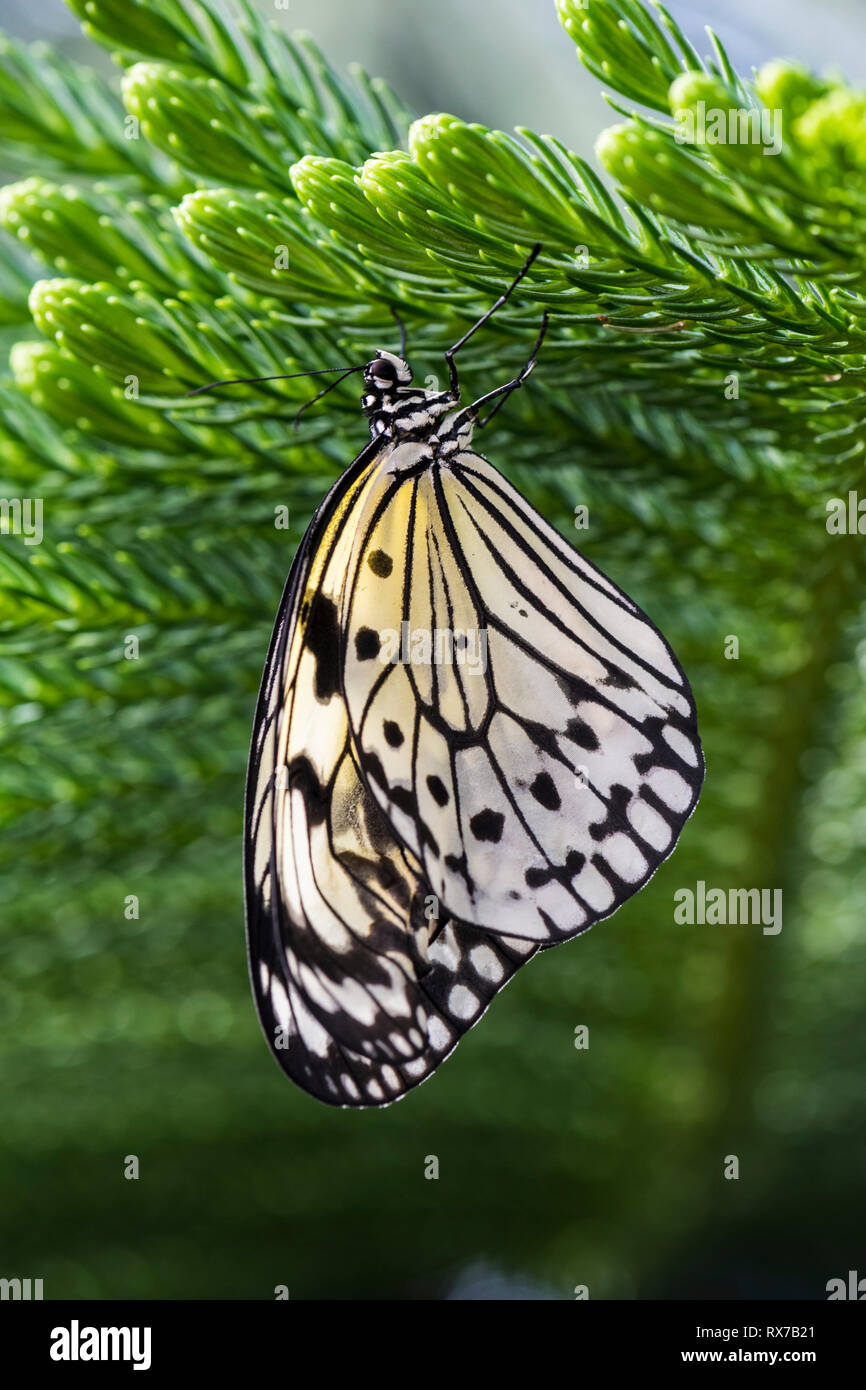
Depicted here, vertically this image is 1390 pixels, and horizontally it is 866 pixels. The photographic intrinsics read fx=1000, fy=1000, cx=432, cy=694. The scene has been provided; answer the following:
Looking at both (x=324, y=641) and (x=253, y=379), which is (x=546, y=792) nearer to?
(x=324, y=641)

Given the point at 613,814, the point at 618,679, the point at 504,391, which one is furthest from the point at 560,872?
the point at 504,391

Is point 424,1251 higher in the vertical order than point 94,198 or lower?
lower

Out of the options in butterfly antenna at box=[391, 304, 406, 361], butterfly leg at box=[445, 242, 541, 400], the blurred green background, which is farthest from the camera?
the blurred green background

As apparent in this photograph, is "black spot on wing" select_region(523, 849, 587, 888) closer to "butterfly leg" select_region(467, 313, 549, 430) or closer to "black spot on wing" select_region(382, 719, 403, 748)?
"black spot on wing" select_region(382, 719, 403, 748)

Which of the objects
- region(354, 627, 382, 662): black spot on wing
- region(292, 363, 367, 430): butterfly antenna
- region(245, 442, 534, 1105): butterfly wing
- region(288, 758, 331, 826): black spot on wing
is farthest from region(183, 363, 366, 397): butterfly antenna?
region(288, 758, 331, 826): black spot on wing

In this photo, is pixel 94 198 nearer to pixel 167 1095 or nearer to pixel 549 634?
pixel 549 634

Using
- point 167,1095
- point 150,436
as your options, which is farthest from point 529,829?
point 167,1095
